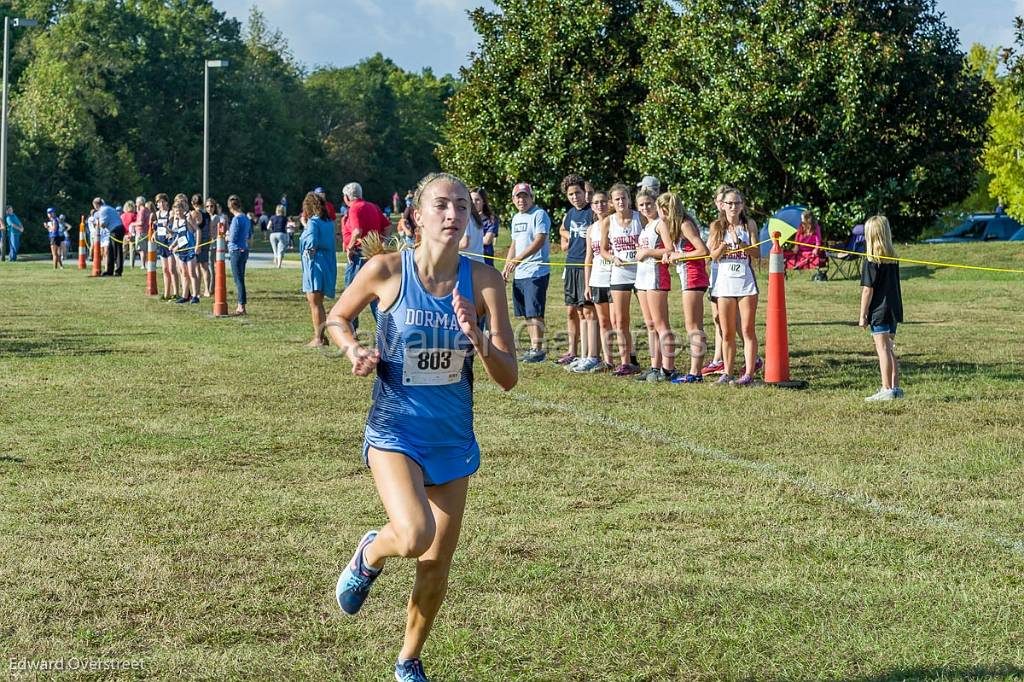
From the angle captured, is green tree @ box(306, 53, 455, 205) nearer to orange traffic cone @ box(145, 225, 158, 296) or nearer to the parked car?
the parked car

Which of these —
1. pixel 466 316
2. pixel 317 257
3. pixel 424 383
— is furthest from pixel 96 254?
pixel 466 316

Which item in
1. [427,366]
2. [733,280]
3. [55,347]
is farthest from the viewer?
[55,347]

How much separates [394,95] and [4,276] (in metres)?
95.0

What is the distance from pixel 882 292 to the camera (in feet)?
37.3

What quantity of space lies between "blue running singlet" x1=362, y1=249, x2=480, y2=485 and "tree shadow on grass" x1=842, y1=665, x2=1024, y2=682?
172 cm

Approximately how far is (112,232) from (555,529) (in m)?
26.4

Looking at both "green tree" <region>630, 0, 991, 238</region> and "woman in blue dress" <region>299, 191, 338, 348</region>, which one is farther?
"green tree" <region>630, 0, 991, 238</region>

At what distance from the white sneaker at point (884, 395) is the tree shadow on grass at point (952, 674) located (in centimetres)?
669

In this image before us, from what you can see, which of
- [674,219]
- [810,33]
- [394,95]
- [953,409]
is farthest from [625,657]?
[394,95]

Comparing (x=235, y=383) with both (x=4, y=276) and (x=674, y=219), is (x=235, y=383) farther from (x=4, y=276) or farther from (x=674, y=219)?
(x=4, y=276)

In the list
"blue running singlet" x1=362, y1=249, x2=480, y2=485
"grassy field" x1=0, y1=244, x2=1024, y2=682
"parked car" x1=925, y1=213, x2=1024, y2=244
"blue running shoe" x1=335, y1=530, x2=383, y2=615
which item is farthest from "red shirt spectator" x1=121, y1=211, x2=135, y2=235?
"parked car" x1=925, y1=213, x2=1024, y2=244

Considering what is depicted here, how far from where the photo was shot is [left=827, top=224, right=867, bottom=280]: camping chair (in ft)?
100

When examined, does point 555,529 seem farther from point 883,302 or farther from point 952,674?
Answer: point 883,302

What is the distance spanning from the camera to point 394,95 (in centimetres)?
12494
